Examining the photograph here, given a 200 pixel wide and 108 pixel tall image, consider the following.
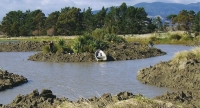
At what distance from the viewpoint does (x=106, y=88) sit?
47.6ft

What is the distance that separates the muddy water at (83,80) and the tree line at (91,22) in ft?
124

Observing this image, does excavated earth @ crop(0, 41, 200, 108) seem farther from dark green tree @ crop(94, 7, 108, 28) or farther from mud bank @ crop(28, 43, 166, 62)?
dark green tree @ crop(94, 7, 108, 28)

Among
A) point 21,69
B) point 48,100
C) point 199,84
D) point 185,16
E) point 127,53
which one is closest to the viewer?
point 48,100

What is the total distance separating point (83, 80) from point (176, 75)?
4.12 m

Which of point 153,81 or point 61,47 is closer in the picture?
point 153,81

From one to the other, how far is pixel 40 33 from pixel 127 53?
46315mm

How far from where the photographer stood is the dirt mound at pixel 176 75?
14219mm

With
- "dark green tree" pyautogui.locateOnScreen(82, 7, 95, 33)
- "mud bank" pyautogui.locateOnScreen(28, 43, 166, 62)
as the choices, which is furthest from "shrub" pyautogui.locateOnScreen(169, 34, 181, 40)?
"dark green tree" pyautogui.locateOnScreen(82, 7, 95, 33)

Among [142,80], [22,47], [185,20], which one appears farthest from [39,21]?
[142,80]

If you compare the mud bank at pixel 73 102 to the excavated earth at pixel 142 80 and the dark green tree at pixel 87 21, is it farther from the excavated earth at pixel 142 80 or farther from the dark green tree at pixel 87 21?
the dark green tree at pixel 87 21

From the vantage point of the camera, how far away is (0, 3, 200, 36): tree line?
63125 mm

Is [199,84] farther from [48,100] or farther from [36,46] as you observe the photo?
[36,46]

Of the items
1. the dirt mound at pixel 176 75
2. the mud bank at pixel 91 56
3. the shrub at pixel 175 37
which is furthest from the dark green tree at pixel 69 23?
the dirt mound at pixel 176 75

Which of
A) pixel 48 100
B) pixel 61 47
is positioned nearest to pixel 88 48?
pixel 61 47
